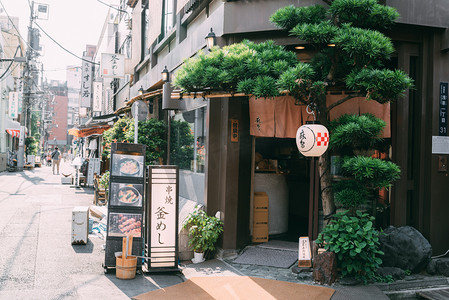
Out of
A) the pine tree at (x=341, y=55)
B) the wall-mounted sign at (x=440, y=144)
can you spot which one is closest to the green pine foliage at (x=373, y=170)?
the pine tree at (x=341, y=55)

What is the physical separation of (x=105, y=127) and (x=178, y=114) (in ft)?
38.4

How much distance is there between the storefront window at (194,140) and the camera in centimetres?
1111

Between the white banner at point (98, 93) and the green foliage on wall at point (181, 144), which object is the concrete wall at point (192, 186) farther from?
the white banner at point (98, 93)

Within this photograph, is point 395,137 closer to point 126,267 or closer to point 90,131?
point 126,267

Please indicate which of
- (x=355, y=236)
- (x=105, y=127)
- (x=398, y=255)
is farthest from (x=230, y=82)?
(x=105, y=127)

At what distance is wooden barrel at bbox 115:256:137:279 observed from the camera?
761 centimetres

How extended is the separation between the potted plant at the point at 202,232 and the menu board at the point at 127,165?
67.8 inches

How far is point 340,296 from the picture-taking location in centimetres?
671

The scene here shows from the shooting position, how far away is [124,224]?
8.09 metres

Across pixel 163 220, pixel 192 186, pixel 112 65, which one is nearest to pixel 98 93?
pixel 112 65

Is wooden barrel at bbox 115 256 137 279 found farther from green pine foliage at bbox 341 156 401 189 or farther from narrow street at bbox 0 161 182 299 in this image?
green pine foliage at bbox 341 156 401 189

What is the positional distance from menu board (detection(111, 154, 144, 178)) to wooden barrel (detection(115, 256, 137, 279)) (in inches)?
65.8

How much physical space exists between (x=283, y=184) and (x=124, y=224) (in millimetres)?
A: 4605

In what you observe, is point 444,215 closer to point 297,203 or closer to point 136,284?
point 297,203
